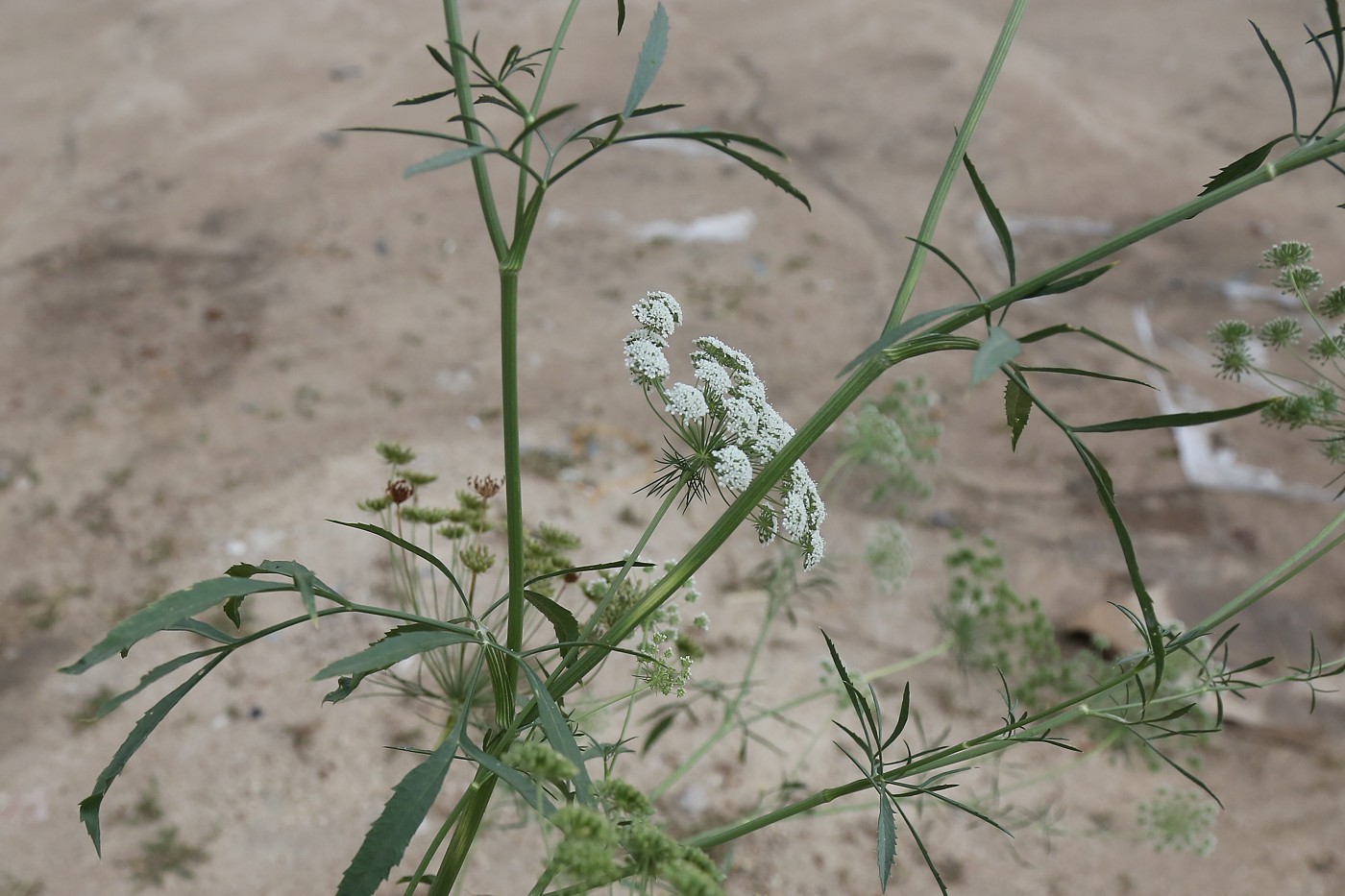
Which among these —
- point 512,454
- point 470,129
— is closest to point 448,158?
point 470,129

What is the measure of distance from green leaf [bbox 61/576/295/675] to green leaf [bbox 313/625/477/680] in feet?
0.29

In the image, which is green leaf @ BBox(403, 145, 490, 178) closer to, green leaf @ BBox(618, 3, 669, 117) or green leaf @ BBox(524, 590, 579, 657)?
green leaf @ BBox(618, 3, 669, 117)

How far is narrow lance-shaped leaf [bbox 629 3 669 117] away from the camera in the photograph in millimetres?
792

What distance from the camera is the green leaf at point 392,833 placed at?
0.69m

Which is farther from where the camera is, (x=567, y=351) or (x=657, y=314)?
(x=567, y=351)

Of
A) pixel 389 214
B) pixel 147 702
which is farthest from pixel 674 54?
pixel 147 702

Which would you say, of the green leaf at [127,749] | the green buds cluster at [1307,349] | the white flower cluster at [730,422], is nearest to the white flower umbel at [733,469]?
the white flower cluster at [730,422]

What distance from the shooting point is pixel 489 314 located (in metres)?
4.54

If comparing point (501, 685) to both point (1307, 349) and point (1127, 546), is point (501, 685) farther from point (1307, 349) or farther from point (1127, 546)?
point (1307, 349)

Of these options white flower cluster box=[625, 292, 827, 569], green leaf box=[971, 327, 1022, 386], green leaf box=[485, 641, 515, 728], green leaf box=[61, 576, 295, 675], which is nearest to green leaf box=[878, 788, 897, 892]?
white flower cluster box=[625, 292, 827, 569]

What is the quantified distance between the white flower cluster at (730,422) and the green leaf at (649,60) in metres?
0.19

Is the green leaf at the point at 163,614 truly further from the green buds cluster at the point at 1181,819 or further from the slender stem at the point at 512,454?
the green buds cluster at the point at 1181,819

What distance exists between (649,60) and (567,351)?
3.53 m

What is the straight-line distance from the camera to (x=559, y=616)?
0.94 metres
